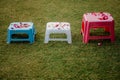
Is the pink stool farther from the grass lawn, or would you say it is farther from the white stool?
the white stool

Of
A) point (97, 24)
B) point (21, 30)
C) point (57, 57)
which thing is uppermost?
point (97, 24)

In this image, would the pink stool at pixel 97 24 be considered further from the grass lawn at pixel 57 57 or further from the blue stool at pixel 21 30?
Result: the blue stool at pixel 21 30

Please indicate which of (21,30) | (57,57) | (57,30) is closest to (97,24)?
(57,30)

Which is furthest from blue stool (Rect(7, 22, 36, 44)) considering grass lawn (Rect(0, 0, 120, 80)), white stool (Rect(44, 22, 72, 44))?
white stool (Rect(44, 22, 72, 44))

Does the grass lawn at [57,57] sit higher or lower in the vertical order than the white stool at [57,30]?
lower

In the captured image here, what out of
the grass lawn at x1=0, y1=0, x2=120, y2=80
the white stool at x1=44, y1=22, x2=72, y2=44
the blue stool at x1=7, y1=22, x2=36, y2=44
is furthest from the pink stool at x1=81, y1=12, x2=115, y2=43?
the blue stool at x1=7, y1=22, x2=36, y2=44

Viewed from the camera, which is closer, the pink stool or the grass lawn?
the grass lawn

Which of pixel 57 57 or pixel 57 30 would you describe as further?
pixel 57 30

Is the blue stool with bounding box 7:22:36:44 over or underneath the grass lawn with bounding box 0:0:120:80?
over

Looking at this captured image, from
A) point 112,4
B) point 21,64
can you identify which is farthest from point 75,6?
point 21,64

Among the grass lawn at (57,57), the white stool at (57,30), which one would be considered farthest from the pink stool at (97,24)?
the white stool at (57,30)

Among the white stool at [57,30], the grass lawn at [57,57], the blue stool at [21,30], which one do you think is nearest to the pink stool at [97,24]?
the grass lawn at [57,57]

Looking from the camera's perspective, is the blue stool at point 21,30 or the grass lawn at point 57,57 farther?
the blue stool at point 21,30

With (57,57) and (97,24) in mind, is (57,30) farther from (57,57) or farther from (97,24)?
(97,24)
